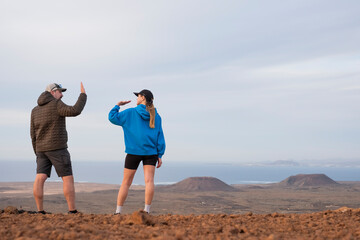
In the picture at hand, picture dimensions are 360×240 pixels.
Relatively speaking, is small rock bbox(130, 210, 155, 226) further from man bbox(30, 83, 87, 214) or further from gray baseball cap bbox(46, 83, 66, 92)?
gray baseball cap bbox(46, 83, 66, 92)

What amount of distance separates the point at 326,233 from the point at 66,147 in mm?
3791

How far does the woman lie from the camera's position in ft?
19.9

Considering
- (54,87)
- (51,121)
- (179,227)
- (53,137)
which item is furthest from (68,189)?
(179,227)

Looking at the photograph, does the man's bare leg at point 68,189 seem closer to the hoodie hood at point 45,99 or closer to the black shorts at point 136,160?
the black shorts at point 136,160

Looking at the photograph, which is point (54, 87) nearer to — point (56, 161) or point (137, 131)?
point (56, 161)

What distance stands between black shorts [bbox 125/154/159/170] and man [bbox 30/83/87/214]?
87 cm

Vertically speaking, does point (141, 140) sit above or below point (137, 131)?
below

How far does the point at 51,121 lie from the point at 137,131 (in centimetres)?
128

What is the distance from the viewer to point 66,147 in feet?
20.3

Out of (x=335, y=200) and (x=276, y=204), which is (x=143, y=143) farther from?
(x=335, y=200)

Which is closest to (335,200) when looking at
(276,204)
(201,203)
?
(276,204)

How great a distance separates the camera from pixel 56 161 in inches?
238

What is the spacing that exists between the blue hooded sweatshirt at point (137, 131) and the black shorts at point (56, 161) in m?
0.87

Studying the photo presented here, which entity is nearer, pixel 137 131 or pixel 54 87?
pixel 137 131
